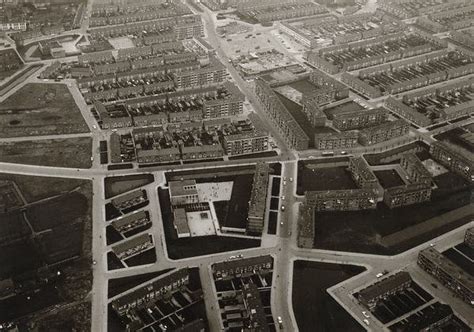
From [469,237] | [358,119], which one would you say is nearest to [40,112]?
[358,119]

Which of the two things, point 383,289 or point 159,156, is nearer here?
point 383,289

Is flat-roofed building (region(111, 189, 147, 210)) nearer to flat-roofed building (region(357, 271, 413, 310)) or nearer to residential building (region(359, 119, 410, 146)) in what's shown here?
flat-roofed building (region(357, 271, 413, 310))

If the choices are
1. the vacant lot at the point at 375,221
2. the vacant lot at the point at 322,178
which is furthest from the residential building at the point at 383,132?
the vacant lot at the point at 375,221

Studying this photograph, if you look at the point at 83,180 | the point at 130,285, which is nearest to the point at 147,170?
the point at 83,180

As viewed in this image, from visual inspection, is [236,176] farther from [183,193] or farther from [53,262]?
[53,262]

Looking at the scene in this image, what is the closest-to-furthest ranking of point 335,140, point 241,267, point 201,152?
point 241,267, point 201,152, point 335,140

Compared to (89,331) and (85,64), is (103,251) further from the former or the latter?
(85,64)

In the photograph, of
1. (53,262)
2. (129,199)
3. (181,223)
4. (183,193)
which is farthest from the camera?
(183,193)
